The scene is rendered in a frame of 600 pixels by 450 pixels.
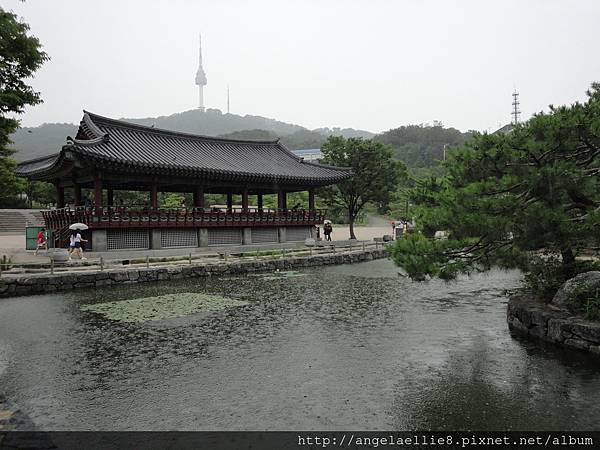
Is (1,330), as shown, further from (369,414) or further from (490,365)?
(490,365)

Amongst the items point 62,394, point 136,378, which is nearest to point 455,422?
point 136,378

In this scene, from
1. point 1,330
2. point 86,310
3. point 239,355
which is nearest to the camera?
point 239,355

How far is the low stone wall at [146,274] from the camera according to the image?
706 inches

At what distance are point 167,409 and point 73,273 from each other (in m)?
15.0

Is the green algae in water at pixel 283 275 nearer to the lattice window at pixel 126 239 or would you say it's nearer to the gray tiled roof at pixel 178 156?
the lattice window at pixel 126 239

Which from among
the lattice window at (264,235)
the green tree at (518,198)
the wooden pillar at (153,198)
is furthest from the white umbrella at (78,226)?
the green tree at (518,198)

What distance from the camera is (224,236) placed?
103ft

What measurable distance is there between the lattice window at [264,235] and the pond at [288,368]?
59.7 ft

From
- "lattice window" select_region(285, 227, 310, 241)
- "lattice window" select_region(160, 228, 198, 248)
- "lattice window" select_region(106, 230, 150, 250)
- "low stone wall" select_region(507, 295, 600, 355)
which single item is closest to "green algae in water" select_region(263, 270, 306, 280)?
"lattice window" select_region(160, 228, 198, 248)

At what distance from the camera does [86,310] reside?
558 inches

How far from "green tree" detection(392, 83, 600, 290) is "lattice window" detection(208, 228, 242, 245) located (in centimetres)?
2296

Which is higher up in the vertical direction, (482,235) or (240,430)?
(482,235)

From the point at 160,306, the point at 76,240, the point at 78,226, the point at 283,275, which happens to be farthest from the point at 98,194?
the point at 160,306

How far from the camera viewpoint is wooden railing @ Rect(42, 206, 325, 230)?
24438 millimetres
